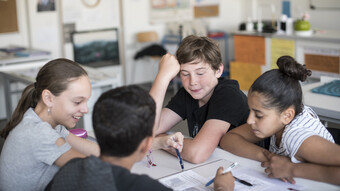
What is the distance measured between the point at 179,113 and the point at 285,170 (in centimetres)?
79

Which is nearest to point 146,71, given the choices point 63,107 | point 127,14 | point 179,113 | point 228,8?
point 127,14

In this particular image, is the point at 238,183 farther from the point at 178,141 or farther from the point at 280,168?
the point at 178,141

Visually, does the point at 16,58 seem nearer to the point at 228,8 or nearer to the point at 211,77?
the point at 211,77

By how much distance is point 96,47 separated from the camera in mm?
5863

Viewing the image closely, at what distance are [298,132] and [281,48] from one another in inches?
147

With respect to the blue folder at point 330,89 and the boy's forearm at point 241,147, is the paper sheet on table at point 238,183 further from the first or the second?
the blue folder at point 330,89

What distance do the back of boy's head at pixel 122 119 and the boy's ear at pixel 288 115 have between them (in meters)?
0.62

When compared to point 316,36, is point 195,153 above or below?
below

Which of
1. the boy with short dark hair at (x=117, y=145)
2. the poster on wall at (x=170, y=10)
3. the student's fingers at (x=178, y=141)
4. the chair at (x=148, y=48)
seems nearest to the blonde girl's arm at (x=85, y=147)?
the student's fingers at (x=178, y=141)

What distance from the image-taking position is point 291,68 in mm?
1588

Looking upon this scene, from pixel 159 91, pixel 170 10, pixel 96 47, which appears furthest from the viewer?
pixel 170 10

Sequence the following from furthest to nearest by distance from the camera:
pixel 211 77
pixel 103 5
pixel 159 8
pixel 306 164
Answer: pixel 159 8
pixel 103 5
pixel 211 77
pixel 306 164

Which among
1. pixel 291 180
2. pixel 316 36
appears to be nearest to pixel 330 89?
pixel 291 180

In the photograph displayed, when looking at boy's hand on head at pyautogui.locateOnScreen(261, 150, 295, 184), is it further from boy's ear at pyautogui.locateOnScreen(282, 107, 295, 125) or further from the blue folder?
the blue folder
